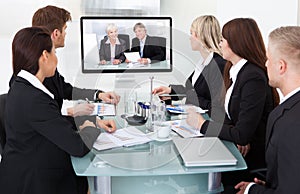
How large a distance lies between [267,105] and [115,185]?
894 millimetres

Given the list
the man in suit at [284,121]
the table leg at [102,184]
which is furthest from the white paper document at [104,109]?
the man in suit at [284,121]

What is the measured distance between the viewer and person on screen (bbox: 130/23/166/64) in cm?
302

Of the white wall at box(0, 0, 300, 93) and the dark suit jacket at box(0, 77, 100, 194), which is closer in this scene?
the dark suit jacket at box(0, 77, 100, 194)

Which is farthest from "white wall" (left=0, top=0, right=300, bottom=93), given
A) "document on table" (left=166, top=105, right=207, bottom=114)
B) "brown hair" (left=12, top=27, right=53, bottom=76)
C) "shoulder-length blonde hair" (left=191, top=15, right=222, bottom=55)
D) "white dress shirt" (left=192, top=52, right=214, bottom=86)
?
"brown hair" (left=12, top=27, right=53, bottom=76)

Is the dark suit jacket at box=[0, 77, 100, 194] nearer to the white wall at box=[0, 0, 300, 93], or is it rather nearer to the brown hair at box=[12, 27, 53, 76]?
the brown hair at box=[12, 27, 53, 76]

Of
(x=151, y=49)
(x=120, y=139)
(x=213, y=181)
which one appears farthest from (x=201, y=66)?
(x=213, y=181)

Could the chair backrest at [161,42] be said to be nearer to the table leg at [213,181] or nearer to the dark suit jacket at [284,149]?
the table leg at [213,181]

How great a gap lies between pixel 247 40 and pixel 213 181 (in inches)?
30.5

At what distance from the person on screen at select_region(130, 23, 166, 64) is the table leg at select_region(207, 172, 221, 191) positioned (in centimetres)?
141

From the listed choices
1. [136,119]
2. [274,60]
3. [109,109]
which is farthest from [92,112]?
[274,60]

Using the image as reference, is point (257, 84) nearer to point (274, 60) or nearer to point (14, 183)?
point (274, 60)

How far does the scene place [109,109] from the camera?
2.56m

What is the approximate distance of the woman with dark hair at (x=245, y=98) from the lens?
1999mm

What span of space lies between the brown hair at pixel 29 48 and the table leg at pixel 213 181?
2.96ft
